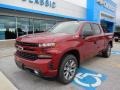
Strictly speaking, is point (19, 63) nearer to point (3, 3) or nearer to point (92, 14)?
point (3, 3)

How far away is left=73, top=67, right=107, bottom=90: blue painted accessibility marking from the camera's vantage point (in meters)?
4.33

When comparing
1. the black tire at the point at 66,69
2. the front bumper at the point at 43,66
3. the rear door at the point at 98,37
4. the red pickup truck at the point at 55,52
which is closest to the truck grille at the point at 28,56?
the red pickup truck at the point at 55,52

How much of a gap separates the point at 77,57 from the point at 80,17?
63.5 feet

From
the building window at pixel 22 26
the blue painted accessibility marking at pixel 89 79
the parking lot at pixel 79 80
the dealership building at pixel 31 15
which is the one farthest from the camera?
the building window at pixel 22 26

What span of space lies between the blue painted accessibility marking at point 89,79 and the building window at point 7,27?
31.1 feet

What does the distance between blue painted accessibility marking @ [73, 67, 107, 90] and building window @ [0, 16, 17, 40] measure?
9.48m

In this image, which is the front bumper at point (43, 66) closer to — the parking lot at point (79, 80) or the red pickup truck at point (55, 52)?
the red pickup truck at point (55, 52)

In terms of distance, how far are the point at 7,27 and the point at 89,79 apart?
10.4m

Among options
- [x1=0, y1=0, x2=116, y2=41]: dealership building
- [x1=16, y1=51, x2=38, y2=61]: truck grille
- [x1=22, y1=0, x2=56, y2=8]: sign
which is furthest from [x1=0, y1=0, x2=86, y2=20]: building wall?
[x1=16, y1=51, x2=38, y2=61]: truck grille

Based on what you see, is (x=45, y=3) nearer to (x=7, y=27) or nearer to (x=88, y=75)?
(x=7, y=27)

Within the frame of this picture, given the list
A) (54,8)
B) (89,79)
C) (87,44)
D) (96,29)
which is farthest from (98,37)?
(54,8)

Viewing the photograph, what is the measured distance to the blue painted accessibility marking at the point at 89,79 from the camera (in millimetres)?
4332

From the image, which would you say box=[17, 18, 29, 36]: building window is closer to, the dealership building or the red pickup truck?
the dealership building

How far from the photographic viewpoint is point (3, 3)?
12.0 m
